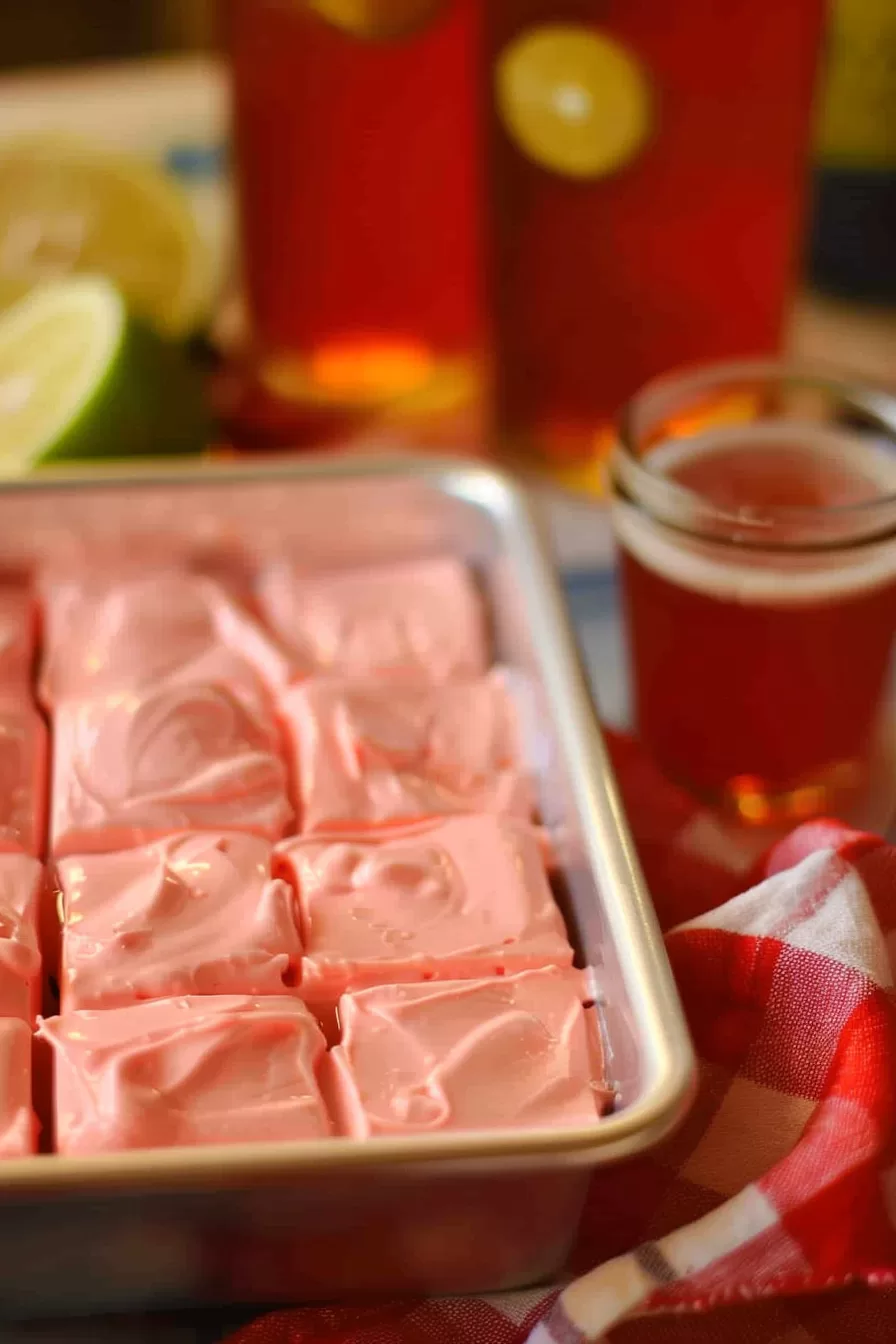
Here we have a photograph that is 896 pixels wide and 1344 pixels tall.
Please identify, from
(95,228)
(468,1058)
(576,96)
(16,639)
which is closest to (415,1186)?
(468,1058)

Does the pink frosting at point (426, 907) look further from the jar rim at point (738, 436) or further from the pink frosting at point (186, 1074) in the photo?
the jar rim at point (738, 436)

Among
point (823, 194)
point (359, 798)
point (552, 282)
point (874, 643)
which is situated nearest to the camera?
point (359, 798)

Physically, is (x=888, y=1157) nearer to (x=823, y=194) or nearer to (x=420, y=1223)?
(x=420, y=1223)

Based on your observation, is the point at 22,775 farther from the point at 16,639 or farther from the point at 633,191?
the point at 633,191

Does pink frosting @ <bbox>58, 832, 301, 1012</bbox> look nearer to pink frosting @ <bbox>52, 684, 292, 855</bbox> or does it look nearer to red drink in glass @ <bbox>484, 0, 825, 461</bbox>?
pink frosting @ <bbox>52, 684, 292, 855</bbox>

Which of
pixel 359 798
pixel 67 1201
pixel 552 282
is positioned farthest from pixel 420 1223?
pixel 552 282

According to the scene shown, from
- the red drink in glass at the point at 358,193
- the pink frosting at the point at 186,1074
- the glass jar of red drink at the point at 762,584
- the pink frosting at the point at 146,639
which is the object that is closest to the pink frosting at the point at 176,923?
the pink frosting at the point at 186,1074
